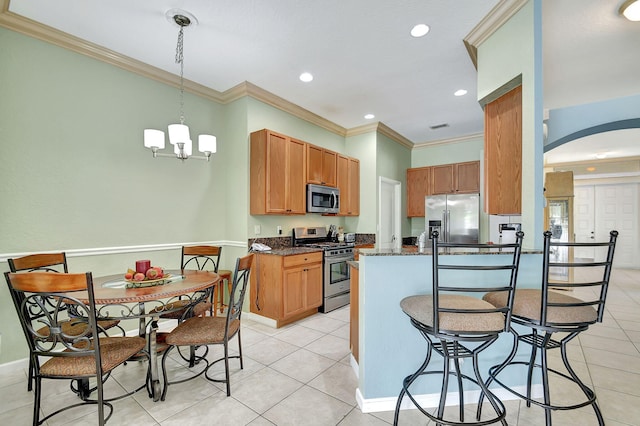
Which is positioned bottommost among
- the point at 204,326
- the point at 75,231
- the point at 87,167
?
the point at 204,326

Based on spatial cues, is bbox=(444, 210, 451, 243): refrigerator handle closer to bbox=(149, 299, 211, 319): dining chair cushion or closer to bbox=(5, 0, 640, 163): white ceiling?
bbox=(5, 0, 640, 163): white ceiling

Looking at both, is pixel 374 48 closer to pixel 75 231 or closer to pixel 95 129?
pixel 95 129

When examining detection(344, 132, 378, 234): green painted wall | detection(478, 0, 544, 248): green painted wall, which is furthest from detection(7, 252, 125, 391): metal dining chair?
detection(344, 132, 378, 234): green painted wall

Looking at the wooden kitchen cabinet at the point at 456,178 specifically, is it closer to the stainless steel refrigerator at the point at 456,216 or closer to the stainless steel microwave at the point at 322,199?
the stainless steel refrigerator at the point at 456,216

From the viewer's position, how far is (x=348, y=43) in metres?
2.86

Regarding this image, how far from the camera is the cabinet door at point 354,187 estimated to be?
204 inches

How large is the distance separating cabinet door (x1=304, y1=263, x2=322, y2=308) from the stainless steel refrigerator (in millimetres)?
2678

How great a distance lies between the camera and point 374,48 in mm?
2939

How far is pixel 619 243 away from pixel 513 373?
8.39 meters

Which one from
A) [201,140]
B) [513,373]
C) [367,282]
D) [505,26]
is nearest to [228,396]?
[367,282]

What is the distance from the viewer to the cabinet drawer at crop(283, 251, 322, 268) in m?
3.53

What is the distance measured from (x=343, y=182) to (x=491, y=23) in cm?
297

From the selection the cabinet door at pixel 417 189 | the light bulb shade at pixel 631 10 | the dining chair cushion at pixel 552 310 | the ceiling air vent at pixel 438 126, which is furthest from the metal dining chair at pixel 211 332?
the cabinet door at pixel 417 189

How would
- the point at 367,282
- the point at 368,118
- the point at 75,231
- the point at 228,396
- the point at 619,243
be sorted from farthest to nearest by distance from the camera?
the point at 619,243 < the point at 368,118 < the point at 75,231 < the point at 228,396 < the point at 367,282
